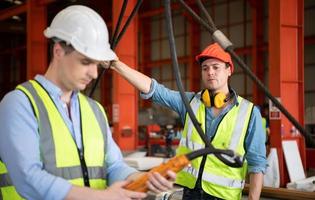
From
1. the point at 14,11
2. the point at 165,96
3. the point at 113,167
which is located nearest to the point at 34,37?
the point at 14,11

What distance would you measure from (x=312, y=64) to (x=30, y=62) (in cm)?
1097

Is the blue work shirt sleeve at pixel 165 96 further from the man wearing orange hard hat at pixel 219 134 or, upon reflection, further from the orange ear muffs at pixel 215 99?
the orange ear muffs at pixel 215 99

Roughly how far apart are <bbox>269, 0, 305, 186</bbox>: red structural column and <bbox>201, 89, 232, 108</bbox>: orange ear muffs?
647cm

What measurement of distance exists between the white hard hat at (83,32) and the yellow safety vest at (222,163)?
4.53 ft

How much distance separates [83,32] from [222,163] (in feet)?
5.10

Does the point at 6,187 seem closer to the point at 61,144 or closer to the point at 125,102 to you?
the point at 61,144

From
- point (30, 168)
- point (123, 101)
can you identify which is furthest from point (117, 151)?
point (123, 101)

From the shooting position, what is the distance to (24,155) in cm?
175

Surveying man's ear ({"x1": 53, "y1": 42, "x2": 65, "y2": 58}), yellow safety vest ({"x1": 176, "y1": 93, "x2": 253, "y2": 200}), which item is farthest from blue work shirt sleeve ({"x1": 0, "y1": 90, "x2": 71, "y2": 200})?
yellow safety vest ({"x1": 176, "y1": 93, "x2": 253, "y2": 200})

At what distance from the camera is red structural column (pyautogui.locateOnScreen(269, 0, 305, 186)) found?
31.2 ft

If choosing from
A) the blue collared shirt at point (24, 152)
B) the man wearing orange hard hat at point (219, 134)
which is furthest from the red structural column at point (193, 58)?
the blue collared shirt at point (24, 152)

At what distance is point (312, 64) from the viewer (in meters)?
17.0

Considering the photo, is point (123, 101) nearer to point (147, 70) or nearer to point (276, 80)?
point (276, 80)

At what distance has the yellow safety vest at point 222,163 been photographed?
10.1 feet
